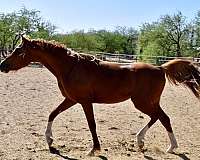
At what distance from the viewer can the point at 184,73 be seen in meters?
6.61

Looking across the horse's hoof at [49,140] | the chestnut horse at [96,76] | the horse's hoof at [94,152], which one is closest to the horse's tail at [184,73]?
the chestnut horse at [96,76]

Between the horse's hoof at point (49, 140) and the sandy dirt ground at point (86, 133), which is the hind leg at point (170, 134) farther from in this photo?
the horse's hoof at point (49, 140)

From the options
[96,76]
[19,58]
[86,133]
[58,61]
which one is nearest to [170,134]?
[96,76]

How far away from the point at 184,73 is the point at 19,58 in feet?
9.08

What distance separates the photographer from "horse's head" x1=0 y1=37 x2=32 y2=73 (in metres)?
6.14

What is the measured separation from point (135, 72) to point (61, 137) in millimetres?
1749

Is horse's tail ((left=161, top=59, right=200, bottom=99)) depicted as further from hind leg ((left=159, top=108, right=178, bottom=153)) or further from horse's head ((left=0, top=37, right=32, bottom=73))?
horse's head ((left=0, top=37, right=32, bottom=73))

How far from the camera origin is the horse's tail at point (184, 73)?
21.5ft

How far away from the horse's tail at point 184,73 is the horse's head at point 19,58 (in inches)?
89.7

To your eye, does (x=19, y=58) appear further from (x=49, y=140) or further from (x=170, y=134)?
(x=170, y=134)

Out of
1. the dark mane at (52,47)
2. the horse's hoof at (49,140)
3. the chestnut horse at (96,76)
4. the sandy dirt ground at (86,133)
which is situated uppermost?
the dark mane at (52,47)

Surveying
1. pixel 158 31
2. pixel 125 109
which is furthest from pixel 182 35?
pixel 125 109

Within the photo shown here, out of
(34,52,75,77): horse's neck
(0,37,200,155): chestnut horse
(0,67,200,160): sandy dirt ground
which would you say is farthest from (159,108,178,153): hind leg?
(34,52,75,77): horse's neck

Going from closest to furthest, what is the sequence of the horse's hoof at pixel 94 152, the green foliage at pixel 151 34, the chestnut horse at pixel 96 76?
1. the horse's hoof at pixel 94 152
2. the chestnut horse at pixel 96 76
3. the green foliage at pixel 151 34
